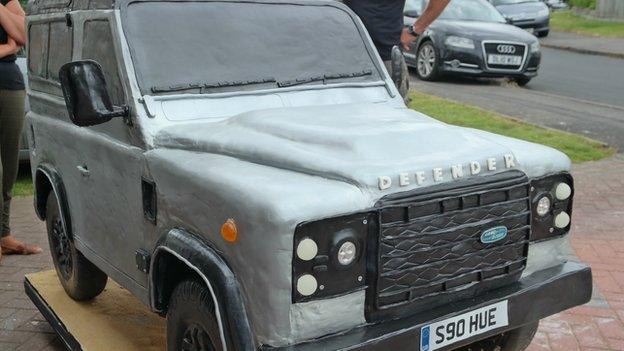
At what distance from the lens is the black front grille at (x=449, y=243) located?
268 centimetres

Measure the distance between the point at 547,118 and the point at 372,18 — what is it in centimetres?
538

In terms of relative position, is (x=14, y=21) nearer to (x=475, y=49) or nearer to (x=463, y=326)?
(x=463, y=326)

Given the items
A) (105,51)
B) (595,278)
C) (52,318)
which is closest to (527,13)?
(595,278)

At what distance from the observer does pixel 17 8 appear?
5.27 m

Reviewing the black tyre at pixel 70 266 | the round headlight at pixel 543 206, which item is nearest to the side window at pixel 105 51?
the black tyre at pixel 70 266

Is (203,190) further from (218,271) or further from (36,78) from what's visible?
(36,78)

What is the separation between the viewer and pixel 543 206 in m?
3.14

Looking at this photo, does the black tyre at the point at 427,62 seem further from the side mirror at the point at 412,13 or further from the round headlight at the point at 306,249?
the round headlight at the point at 306,249

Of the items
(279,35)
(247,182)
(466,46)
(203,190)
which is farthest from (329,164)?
(466,46)

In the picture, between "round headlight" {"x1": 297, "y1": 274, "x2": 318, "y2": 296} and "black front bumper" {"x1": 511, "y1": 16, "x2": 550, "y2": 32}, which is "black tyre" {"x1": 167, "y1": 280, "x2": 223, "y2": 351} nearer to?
"round headlight" {"x1": 297, "y1": 274, "x2": 318, "y2": 296}

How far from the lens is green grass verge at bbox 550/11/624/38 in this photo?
2434cm

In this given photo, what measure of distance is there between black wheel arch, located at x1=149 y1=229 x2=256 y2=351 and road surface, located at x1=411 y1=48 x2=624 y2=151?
7277mm

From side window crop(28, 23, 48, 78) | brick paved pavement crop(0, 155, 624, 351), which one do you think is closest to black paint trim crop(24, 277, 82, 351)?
brick paved pavement crop(0, 155, 624, 351)

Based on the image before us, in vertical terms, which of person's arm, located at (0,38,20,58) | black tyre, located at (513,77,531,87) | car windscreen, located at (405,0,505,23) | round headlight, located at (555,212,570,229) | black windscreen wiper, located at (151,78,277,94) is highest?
black windscreen wiper, located at (151,78,277,94)
